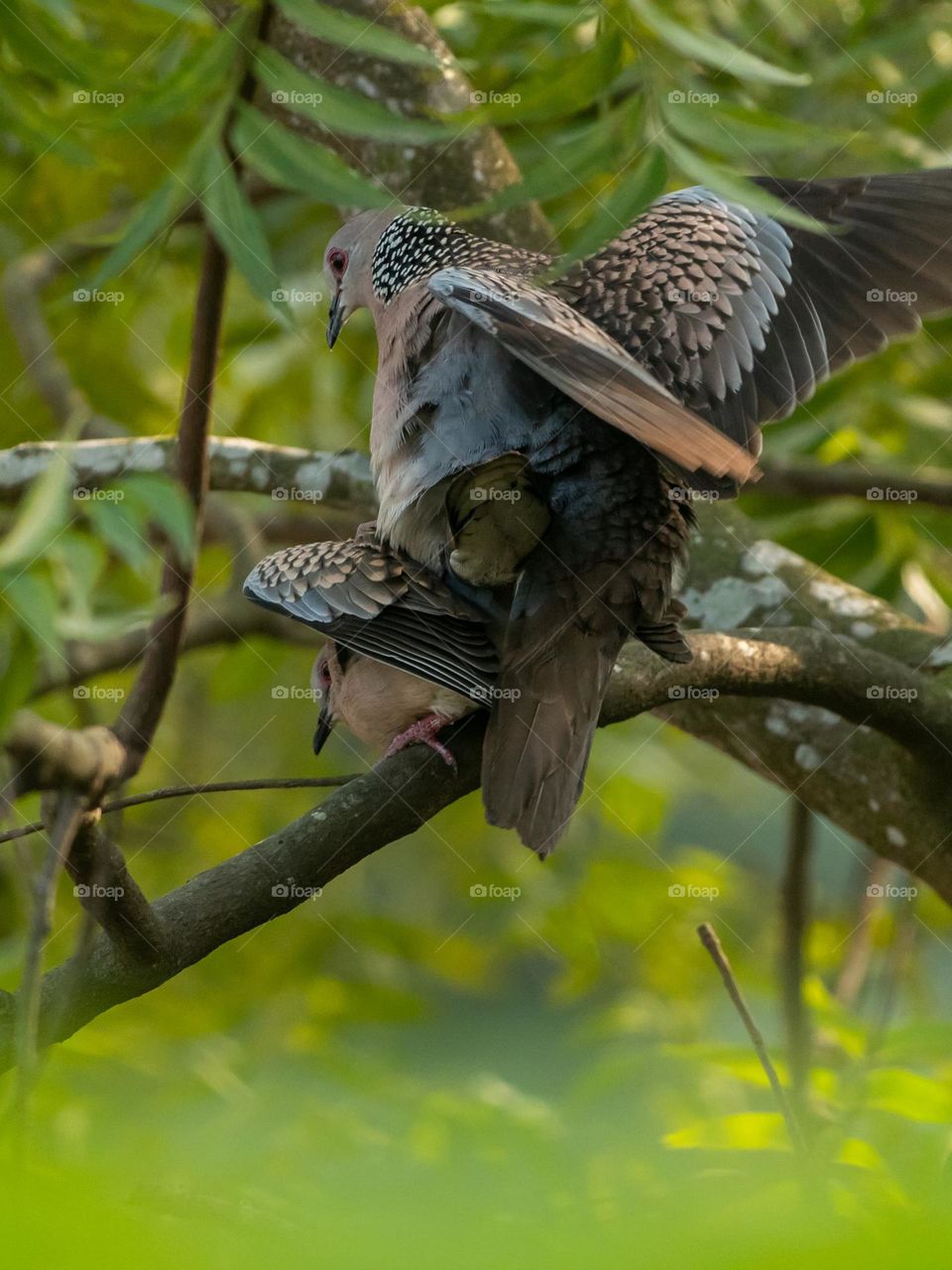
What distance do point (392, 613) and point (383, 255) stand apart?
3.13ft

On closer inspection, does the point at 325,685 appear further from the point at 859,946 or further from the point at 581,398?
the point at 859,946

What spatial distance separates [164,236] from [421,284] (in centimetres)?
55

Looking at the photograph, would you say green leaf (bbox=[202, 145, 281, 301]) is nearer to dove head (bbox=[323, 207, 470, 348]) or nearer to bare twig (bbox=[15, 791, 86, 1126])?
dove head (bbox=[323, 207, 470, 348])

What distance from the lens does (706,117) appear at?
2.28 metres

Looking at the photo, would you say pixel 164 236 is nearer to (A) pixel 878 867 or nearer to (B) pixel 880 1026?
(B) pixel 880 1026

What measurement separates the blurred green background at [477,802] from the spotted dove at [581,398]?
0.84 feet

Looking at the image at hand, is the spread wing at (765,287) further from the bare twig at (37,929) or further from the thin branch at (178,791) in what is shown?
the bare twig at (37,929)

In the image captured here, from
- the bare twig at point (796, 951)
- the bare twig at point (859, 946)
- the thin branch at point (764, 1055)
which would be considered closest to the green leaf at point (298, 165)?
the thin branch at point (764, 1055)

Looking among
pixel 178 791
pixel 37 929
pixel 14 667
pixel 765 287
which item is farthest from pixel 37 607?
pixel 765 287

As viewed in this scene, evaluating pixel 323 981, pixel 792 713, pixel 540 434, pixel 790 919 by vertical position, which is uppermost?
pixel 540 434

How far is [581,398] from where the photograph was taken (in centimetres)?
187

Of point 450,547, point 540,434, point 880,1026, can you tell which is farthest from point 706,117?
point 880,1026

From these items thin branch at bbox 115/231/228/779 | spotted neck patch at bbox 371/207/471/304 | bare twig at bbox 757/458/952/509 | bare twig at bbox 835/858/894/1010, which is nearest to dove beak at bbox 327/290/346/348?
spotted neck patch at bbox 371/207/471/304

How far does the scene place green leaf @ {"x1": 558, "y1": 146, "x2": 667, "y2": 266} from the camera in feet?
7.11
